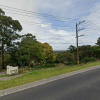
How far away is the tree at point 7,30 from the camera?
20.2m

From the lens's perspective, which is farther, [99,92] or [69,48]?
[69,48]

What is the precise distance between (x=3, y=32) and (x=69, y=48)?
2772 centimetres

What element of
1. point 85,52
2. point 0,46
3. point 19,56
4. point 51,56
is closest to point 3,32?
point 0,46

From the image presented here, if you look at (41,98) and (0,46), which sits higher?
(0,46)

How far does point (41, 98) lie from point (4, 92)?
1.83 m

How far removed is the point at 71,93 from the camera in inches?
177

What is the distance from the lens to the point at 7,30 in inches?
838

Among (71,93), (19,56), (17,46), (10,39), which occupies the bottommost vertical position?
(71,93)

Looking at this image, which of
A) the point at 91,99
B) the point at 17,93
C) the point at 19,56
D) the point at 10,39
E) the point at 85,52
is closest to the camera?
the point at 91,99

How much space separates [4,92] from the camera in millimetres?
4465

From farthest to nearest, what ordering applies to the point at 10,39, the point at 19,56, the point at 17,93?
the point at 10,39
the point at 19,56
the point at 17,93

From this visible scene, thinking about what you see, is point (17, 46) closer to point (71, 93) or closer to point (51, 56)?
point (51, 56)

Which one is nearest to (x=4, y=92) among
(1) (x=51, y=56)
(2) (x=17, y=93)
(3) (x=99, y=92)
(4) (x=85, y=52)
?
(2) (x=17, y=93)

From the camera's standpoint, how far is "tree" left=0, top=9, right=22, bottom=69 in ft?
66.1
